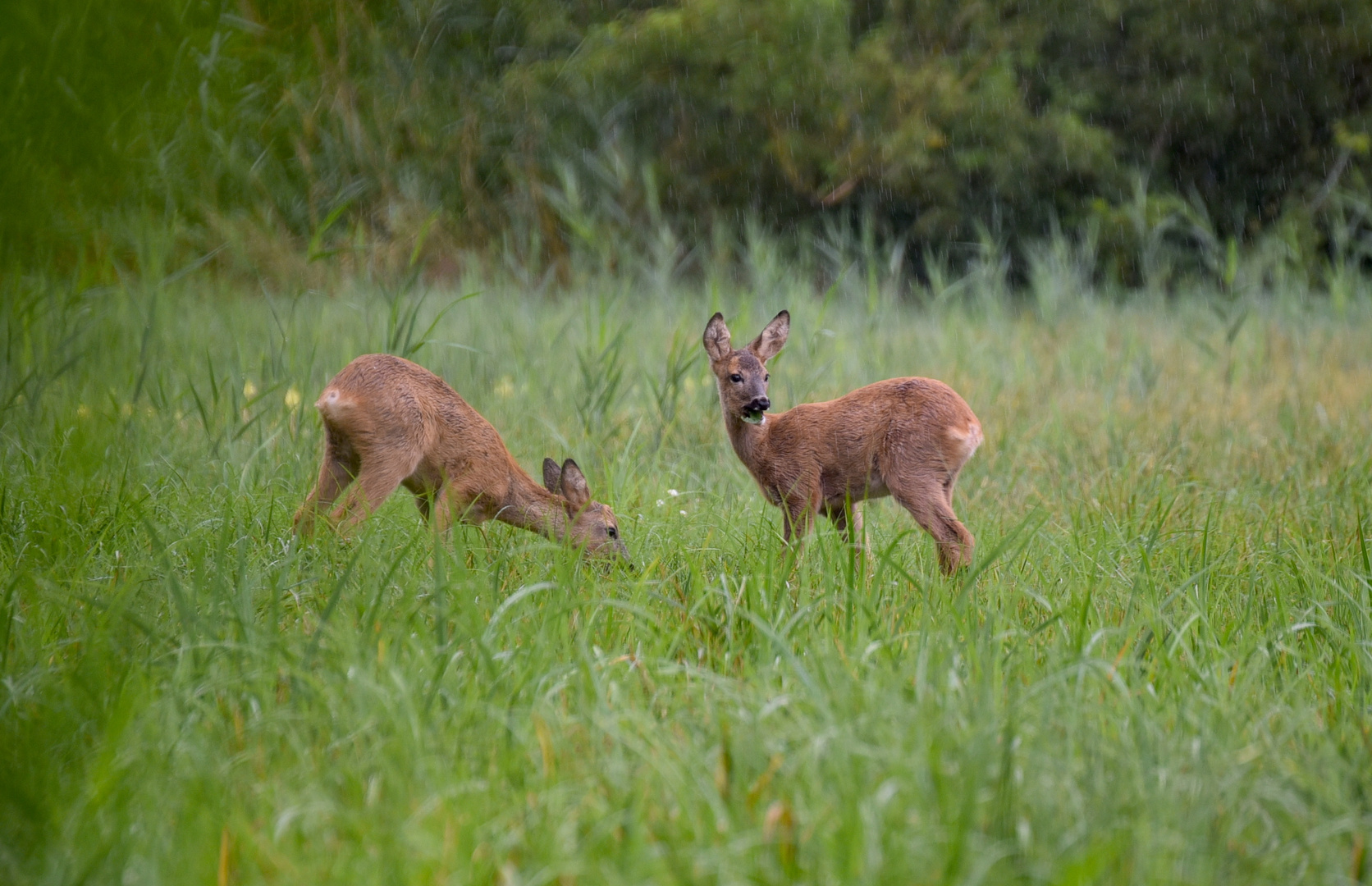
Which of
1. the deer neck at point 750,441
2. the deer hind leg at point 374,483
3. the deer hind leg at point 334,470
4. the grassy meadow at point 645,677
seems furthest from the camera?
the deer neck at point 750,441

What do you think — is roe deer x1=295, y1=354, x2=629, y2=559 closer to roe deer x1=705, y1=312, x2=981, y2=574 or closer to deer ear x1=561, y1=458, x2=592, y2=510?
deer ear x1=561, y1=458, x2=592, y2=510

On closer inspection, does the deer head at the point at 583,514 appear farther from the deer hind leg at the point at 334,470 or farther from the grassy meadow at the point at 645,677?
the deer hind leg at the point at 334,470

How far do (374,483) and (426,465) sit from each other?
0.36m

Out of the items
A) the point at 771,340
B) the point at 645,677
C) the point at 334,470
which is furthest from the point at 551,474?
the point at 645,677

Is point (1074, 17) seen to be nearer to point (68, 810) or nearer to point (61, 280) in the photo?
point (61, 280)

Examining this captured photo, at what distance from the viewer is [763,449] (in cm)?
485

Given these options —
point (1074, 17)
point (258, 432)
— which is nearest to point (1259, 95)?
point (1074, 17)

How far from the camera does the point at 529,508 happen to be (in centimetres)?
475

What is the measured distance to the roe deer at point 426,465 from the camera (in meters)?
4.27

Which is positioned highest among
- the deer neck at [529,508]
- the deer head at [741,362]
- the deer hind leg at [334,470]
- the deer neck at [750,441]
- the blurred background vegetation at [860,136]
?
the deer head at [741,362]

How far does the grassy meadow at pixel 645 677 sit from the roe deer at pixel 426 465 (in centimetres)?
16

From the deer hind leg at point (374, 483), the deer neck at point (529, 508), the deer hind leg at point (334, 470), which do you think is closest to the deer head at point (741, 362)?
the deer neck at point (529, 508)

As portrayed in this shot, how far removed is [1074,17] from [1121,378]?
29.8 ft

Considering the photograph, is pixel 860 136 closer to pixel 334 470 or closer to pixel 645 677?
pixel 334 470
